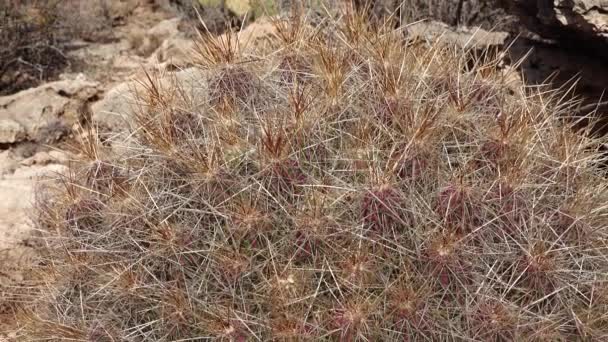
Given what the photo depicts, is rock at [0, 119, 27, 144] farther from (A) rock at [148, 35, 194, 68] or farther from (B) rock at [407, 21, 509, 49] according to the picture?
(B) rock at [407, 21, 509, 49]

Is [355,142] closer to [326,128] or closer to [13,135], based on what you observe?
[326,128]

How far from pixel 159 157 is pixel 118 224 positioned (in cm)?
30

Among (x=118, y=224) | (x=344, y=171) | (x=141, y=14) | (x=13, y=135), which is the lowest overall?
(x=141, y=14)

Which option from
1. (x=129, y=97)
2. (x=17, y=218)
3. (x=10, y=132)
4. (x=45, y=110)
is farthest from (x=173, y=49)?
(x=17, y=218)

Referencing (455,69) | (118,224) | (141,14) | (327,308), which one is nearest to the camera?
(327,308)

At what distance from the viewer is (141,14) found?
895 cm

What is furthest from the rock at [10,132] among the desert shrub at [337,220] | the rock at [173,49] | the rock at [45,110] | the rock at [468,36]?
the rock at [468,36]

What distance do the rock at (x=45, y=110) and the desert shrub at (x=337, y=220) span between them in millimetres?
2360

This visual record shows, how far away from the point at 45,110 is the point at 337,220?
355 cm

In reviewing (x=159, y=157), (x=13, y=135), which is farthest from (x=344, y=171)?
(x=13, y=135)

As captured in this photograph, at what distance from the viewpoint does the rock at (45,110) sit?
16.9 feet

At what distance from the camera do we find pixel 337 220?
2465mm

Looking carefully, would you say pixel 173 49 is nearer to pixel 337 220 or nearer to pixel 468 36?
pixel 468 36

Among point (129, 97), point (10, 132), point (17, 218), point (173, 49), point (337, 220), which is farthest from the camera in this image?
point (173, 49)
